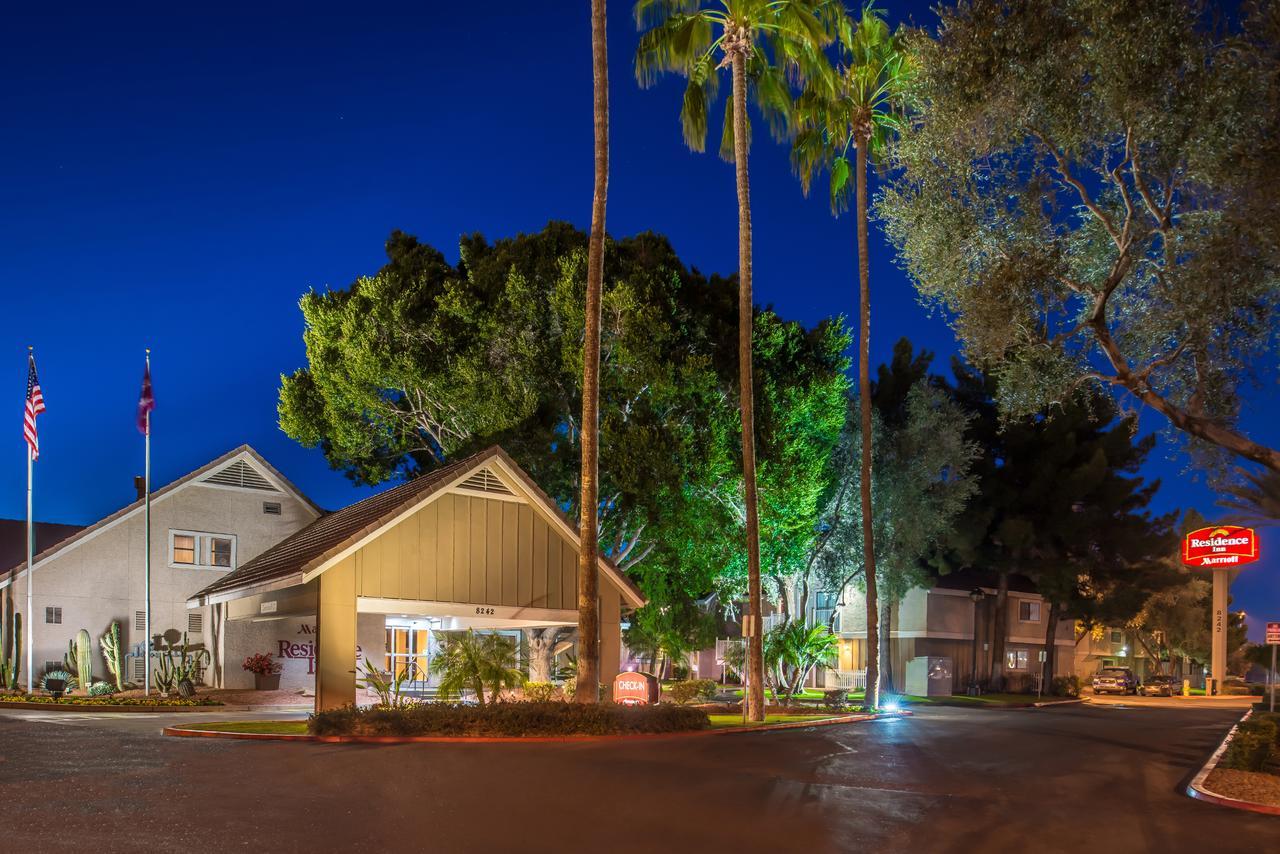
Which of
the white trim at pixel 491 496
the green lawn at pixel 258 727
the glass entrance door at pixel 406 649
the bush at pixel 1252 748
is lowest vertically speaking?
the glass entrance door at pixel 406 649

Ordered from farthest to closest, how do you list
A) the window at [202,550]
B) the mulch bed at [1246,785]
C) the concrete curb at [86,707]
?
1. the window at [202,550]
2. the concrete curb at [86,707]
3. the mulch bed at [1246,785]

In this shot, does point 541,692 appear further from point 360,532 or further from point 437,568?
point 360,532

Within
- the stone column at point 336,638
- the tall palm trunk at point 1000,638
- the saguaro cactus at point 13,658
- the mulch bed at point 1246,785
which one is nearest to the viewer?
the mulch bed at point 1246,785

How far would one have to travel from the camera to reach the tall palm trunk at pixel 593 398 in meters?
21.0

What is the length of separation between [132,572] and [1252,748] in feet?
93.7

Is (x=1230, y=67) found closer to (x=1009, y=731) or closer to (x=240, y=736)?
(x=1009, y=731)

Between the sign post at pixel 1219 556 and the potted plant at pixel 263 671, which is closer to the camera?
the potted plant at pixel 263 671

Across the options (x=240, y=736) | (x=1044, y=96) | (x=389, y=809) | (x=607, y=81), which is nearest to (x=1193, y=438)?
(x=1044, y=96)

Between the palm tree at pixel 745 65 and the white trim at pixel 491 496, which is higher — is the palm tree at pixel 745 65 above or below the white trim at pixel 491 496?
above

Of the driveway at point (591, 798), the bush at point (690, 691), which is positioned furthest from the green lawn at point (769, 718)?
the driveway at point (591, 798)

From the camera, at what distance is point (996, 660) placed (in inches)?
2039

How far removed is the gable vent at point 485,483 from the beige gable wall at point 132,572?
12826mm

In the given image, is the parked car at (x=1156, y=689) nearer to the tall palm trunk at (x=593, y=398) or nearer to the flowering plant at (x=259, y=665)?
Answer: the flowering plant at (x=259, y=665)

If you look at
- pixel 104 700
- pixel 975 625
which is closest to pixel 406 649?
pixel 104 700
